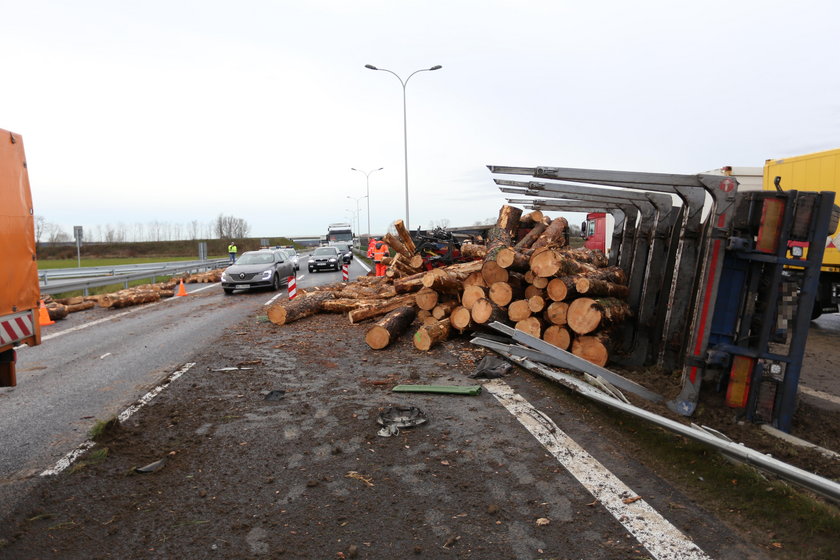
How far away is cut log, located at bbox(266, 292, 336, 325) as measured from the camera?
10.8 meters

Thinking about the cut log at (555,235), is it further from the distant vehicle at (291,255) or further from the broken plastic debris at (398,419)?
the distant vehicle at (291,255)

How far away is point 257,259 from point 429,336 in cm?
1368

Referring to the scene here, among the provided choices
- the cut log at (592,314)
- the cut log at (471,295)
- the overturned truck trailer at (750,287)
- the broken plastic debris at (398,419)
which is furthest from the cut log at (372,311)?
the overturned truck trailer at (750,287)

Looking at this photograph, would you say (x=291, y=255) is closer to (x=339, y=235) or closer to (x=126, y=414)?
(x=339, y=235)

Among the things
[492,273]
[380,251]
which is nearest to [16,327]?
[492,273]

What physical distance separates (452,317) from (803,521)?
557cm

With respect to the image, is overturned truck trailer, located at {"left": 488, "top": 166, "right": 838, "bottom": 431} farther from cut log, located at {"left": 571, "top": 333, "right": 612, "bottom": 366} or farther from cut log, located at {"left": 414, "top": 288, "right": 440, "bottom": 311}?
cut log, located at {"left": 414, "top": 288, "right": 440, "bottom": 311}

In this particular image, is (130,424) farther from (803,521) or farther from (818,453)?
(818,453)

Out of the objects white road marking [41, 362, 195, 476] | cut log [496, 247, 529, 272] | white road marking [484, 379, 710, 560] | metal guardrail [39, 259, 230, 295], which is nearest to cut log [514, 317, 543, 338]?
cut log [496, 247, 529, 272]

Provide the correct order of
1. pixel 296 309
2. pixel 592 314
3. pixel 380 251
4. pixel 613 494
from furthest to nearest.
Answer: pixel 380 251 < pixel 296 309 < pixel 592 314 < pixel 613 494

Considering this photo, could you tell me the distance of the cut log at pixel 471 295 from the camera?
7.88 meters

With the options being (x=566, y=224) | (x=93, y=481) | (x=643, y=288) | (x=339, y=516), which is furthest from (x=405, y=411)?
(x=566, y=224)

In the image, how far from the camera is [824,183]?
9.73 m

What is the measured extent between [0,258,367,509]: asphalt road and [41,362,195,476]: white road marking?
0.08m
